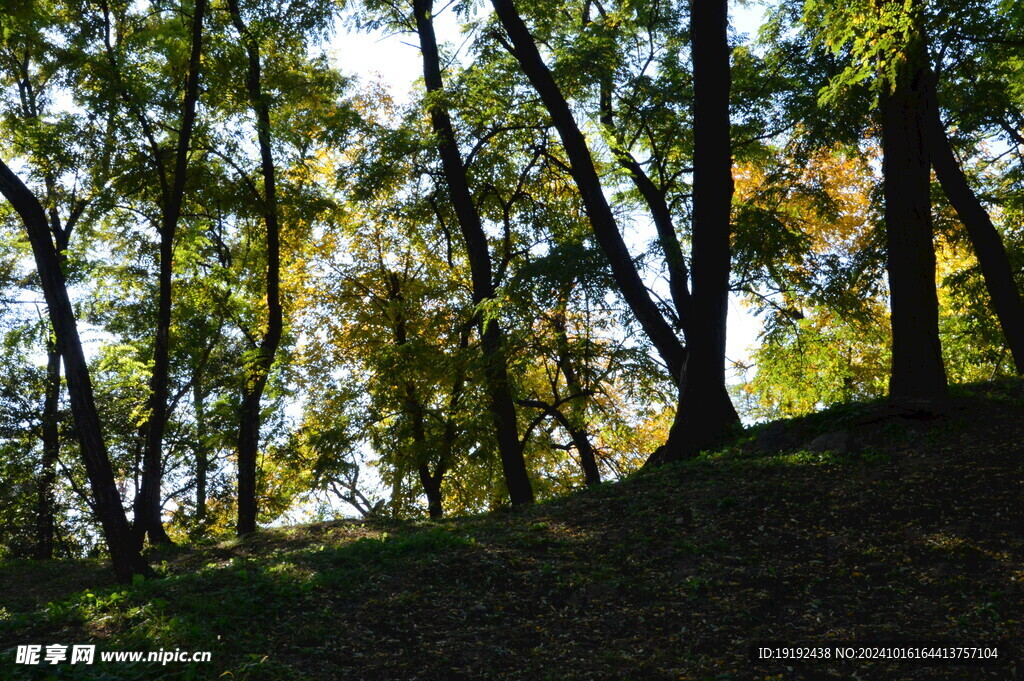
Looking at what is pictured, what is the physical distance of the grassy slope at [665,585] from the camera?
5516 millimetres

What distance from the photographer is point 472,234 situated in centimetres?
1381

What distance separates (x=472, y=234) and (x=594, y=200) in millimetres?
3227

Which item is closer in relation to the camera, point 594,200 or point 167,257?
point 167,257

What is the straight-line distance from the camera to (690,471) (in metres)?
9.03

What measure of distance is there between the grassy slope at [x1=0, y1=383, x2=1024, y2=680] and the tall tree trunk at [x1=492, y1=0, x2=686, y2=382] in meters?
2.77

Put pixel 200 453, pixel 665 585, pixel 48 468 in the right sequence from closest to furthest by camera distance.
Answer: pixel 665 585, pixel 48 468, pixel 200 453

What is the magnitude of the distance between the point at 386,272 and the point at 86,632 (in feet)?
44.3

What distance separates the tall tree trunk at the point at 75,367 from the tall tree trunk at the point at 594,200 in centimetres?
638

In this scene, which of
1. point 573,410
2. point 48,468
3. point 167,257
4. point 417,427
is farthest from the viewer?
point 48,468

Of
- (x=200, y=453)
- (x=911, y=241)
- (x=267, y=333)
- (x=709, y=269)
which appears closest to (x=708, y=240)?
(x=709, y=269)

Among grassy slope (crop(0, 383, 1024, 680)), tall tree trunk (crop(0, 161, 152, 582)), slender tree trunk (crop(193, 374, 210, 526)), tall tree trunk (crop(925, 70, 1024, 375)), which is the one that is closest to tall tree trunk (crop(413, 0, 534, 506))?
grassy slope (crop(0, 383, 1024, 680))

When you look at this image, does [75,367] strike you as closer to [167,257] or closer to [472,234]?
[167,257]

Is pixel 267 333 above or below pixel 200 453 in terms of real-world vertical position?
above

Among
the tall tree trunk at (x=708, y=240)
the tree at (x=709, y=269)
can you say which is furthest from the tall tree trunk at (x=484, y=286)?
the tall tree trunk at (x=708, y=240)
